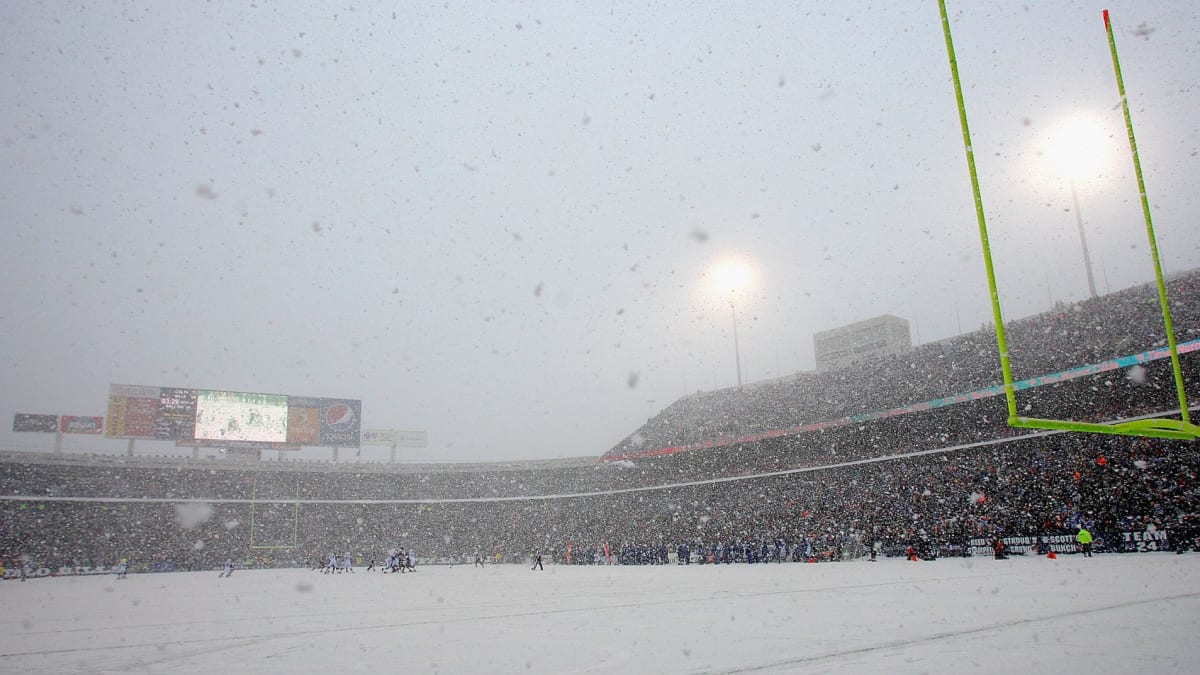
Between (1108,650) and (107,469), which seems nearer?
(1108,650)

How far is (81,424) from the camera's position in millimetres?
45219

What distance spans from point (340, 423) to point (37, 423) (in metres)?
19.1

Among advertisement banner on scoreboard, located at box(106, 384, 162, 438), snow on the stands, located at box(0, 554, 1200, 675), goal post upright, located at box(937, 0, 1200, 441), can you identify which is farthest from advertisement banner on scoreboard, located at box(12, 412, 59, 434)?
goal post upright, located at box(937, 0, 1200, 441)

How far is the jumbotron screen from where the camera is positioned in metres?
42.9

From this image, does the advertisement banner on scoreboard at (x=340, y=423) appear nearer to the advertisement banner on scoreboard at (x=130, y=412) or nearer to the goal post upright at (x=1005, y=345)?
the advertisement banner on scoreboard at (x=130, y=412)

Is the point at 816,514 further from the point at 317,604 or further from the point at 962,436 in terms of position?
the point at 317,604

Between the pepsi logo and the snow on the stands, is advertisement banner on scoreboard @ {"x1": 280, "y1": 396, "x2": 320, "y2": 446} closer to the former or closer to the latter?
the pepsi logo

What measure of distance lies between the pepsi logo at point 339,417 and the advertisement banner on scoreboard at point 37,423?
1697 centimetres

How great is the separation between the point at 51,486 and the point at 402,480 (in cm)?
2132

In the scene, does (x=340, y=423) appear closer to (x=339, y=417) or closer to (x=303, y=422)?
(x=339, y=417)

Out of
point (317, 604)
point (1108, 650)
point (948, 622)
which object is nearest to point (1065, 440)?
point (948, 622)

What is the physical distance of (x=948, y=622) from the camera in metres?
7.20

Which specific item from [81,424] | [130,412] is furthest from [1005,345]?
[81,424]

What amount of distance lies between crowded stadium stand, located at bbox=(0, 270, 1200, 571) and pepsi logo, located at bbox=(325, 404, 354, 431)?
4.50 meters
